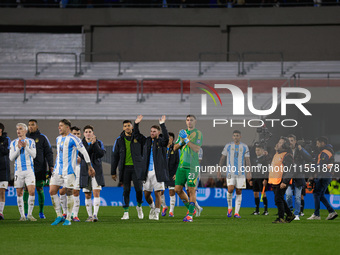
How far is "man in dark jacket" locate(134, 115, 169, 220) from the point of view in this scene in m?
15.3

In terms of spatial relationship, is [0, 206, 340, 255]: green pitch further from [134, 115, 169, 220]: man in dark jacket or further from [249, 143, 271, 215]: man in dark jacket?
[249, 143, 271, 215]: man in dark jacket

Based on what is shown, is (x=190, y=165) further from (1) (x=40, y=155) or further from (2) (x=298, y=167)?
(1) (x=40, y=155)

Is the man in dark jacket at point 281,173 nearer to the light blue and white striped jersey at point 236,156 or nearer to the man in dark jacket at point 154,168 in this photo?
the light blue and white striped jersey at point 236,156

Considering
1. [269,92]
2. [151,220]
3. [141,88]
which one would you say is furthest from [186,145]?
[141,88]

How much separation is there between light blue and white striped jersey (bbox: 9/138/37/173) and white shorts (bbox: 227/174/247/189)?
16.6 ft

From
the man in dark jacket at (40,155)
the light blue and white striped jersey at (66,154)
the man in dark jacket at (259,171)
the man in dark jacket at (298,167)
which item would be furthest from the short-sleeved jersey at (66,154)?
the man in dark jacket at (259,171)

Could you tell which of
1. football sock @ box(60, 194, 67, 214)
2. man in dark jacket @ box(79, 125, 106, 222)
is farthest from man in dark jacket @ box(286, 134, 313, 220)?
football sock @ box(60, 194, 67, 214)

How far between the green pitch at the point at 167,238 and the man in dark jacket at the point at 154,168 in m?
1.27

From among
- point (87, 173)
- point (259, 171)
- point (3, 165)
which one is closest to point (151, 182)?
point (87, 173)

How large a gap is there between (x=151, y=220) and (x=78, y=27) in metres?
23.0

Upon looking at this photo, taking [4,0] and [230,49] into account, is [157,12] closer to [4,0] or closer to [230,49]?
[230,49]

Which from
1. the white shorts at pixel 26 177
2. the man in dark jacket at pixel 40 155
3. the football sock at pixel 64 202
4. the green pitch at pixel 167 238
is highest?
the man in dark jacket at pixel 40 155

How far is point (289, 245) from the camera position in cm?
1008

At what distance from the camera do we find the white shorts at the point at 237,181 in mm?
16609
